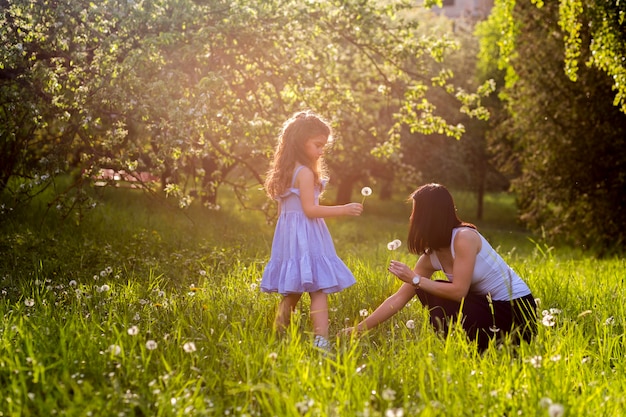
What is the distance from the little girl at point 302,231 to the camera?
5.25m

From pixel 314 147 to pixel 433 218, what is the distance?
1.07 metres

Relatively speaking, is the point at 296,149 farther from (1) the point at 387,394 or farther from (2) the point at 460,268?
(1) the point at 387,394

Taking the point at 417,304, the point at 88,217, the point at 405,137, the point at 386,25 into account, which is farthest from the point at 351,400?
the point at 405,137

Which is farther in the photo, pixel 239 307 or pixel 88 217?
pixel 88 217

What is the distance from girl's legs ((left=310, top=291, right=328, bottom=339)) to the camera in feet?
17.0

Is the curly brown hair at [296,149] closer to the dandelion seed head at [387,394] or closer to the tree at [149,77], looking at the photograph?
the tree at [149,77]

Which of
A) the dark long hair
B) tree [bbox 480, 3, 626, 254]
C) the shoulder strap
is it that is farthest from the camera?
tree [bbox 480, 3, 626, 254]

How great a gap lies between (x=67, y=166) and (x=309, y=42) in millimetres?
4613

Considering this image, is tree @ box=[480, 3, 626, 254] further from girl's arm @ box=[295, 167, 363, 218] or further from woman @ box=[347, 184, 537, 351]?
girl's arm @ box=[295, 167, 363, 218]

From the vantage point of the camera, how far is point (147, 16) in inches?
319

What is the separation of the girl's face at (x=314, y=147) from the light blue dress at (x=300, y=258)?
13 centimetres

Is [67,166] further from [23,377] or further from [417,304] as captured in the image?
[23,377]

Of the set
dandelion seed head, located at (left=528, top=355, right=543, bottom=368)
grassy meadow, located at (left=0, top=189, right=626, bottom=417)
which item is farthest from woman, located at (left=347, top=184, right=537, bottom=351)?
dandelion seed head, located at (left=528, top=355, right=543, bottom=368)

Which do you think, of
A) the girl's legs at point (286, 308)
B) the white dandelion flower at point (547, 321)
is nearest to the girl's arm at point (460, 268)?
the white dandelion flower at point (547, 321)
